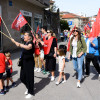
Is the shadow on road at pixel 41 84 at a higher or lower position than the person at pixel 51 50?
lower

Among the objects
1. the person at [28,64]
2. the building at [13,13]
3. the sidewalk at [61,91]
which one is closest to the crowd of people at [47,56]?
the person at [28,64]

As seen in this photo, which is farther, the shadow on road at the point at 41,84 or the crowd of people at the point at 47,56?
the shadow on road at the point at 41,84

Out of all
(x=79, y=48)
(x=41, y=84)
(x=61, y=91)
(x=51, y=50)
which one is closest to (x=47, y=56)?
(x=51, y=50)

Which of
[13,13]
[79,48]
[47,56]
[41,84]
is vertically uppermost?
[13,13]

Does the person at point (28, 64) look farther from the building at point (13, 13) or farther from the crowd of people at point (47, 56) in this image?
the building at point (13, 13)

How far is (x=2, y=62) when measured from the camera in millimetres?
4398

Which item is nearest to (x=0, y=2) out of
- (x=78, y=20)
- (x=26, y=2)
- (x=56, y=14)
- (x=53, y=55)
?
(x=26, y=2)

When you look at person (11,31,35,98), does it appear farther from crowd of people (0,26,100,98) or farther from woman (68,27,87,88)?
woman (68,27,87,88)

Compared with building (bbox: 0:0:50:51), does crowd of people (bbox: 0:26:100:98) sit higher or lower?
lower

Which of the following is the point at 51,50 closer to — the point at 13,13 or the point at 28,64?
the point at 28,64

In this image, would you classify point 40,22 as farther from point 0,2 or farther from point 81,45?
point 81,45

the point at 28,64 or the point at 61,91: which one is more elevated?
the point at 28,64

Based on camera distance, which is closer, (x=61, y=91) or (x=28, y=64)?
(x=28, y=64)

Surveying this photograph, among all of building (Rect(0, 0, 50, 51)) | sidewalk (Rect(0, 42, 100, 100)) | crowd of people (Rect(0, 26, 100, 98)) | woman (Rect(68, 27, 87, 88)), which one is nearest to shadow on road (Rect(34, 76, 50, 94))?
sidewalk (Rect(0, 42, 100, 100))
